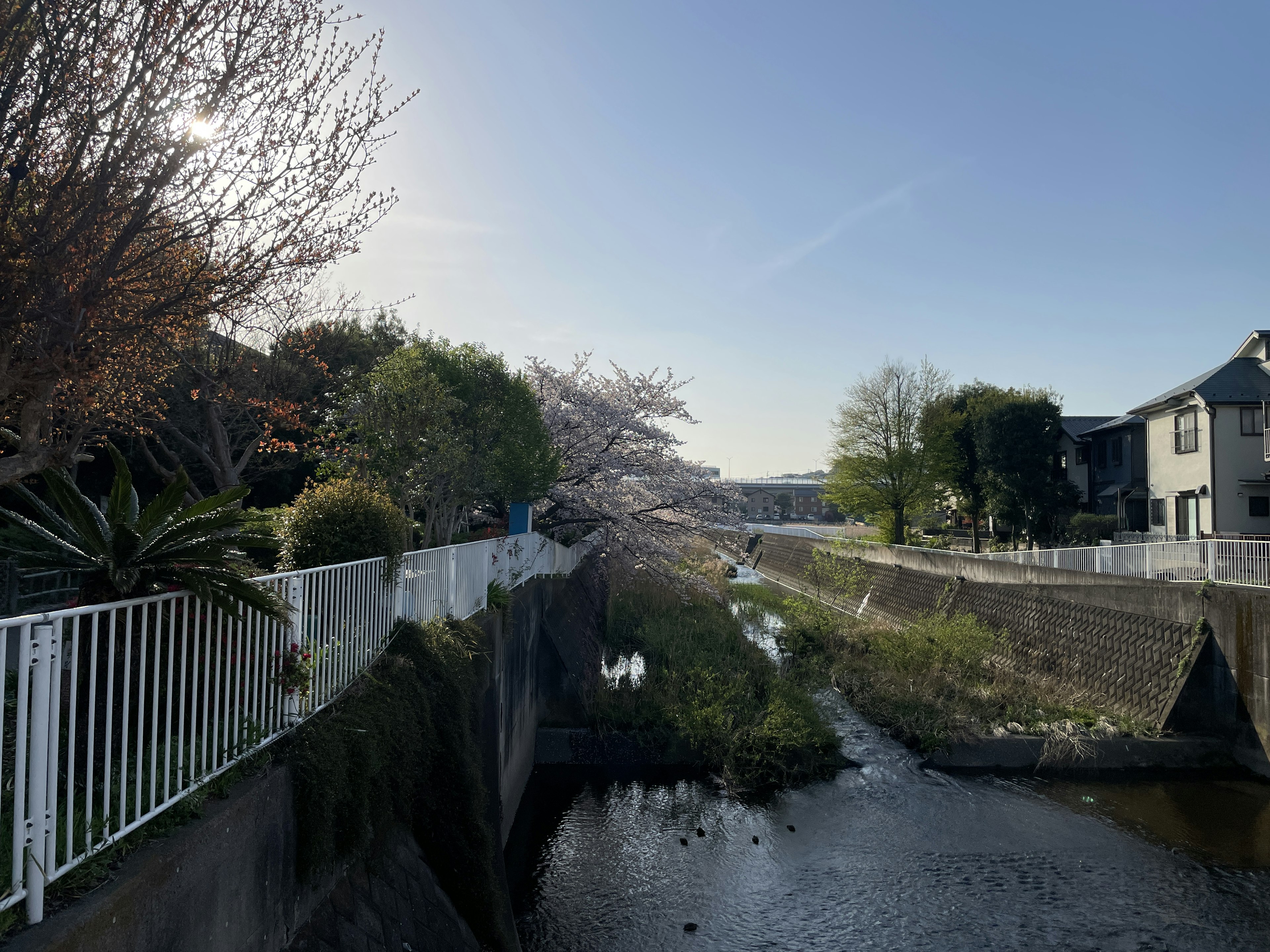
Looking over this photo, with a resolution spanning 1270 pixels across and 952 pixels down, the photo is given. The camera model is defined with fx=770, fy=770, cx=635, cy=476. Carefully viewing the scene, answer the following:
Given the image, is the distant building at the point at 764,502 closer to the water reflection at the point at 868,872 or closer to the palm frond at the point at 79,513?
the water reflection at the point at 868,872

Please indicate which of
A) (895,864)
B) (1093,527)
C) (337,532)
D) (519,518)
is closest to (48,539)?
(337,532)

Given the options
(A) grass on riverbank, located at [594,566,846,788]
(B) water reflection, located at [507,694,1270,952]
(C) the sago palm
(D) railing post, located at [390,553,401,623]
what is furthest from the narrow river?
(C) the sago palm

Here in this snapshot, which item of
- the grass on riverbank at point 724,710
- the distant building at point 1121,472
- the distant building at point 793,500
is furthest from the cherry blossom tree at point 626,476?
the distant building at point 793,500

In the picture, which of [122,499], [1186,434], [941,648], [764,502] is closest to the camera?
[122,499]

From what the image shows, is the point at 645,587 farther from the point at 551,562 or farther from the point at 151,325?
the point at 151,325

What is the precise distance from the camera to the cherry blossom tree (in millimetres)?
18812

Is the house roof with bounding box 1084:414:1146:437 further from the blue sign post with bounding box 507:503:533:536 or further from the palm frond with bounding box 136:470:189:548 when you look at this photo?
the palm frond with bounding box 136:470:189:548

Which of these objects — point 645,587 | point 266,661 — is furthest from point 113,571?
point 645,587

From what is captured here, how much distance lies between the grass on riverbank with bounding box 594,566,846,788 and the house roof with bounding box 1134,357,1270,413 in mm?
17742

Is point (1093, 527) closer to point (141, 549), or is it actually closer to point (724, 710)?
point (724, 710)

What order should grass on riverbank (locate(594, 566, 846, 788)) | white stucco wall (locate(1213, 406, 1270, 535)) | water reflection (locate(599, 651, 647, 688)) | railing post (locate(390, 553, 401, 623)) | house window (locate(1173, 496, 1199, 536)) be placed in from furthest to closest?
house window (locate(1173, 496, 1199, 536)), white stucco wall (locate(1213, 406, 1270, 535)), water reflection (locate(599, 651, 647, 688)), grass on riverbank (locate(594, 566, 846, 788)), railing post (locate(390, 553, 401, 623))

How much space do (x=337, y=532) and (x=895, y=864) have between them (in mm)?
7638

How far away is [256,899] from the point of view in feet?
11.5

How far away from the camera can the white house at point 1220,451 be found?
2353 centimetres
